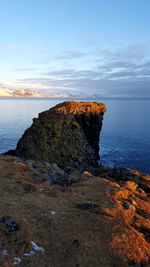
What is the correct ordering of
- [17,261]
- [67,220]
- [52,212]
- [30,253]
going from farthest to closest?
[52,212]
[67,220]
[30,253]
[17,261]

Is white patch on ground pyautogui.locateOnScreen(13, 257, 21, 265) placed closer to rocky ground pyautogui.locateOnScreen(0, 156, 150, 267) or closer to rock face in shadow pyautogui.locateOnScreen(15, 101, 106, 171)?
rocky ground pyautogui.locateOnScreen(0, 156, 150, 267)

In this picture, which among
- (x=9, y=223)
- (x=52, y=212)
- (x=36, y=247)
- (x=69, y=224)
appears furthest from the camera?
(x=52, y=212)

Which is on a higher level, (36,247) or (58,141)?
(36,247)

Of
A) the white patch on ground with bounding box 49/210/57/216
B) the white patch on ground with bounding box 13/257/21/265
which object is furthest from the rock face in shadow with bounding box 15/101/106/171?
the white patch on ground with bounding box 13/257/21/265

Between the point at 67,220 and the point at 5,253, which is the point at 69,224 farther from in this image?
the point at 5,253

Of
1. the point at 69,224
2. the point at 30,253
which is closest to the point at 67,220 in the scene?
the point at 69,224

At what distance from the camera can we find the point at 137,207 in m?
22.7

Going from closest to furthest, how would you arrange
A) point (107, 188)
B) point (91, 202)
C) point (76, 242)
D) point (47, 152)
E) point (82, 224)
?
point (76, 242), point (82, 224), point (91, 202), point (107, 188), point (47, 152)

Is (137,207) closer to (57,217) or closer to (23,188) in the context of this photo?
(57,217)

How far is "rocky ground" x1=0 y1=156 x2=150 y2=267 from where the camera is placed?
46.3 feet

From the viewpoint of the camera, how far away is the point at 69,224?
1730cm

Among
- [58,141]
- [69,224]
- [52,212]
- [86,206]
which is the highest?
[52,212]

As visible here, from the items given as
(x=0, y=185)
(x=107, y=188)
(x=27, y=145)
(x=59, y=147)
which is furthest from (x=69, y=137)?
(x=0, y=185)

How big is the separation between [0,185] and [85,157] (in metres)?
30.9
